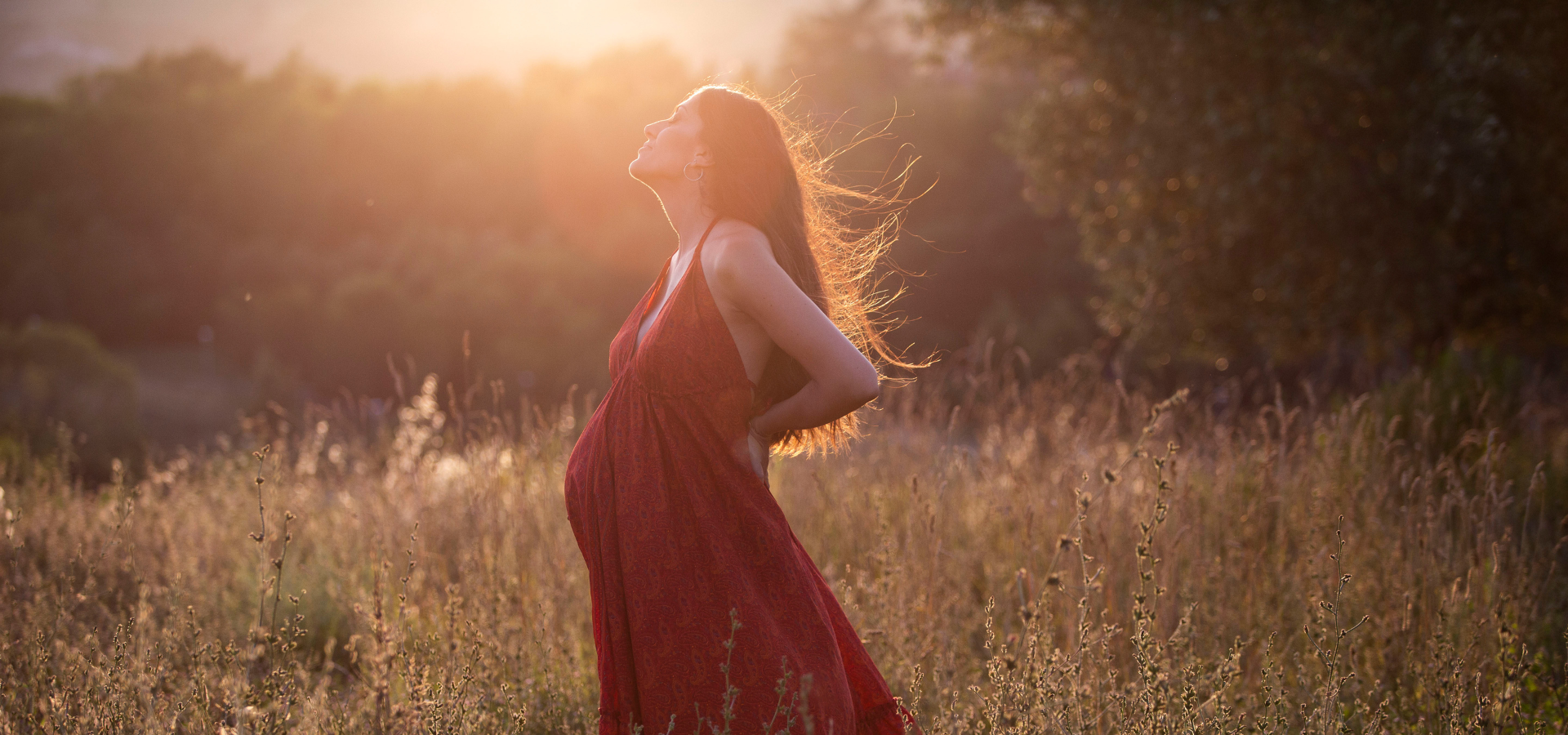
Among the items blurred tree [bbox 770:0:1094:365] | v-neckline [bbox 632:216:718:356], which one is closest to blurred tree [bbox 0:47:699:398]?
blurred tree [bbox 770:0:1094:365]

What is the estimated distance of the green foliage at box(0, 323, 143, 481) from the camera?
35.1 ft

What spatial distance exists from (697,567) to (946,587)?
1.77 metres

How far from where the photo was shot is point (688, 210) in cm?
212

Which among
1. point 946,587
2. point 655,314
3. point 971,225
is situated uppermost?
point 655,314

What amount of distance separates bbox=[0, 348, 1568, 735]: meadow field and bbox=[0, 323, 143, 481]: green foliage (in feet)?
23.1

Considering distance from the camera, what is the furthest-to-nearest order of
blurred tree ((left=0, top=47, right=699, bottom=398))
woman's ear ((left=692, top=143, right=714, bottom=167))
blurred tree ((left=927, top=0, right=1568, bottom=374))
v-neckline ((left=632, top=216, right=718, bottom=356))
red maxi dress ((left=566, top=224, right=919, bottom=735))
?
blurred tree ((left=0, top=47, right=699, bottom=398))
blurred tree ((left=927, top=0, right=1568, bottom=374))
woman's ear ((left=692, top=143, right=714, bottom=167))
v-neckline ((left=632, top=216, right=718, bottom=356))
red maxi dress ((left=566, top=224, right=919, bottom=735))

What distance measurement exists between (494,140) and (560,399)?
1171cm

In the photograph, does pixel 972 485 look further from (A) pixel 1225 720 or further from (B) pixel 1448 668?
(A) pixel 1225 720

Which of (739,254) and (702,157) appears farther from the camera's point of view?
(702,157)

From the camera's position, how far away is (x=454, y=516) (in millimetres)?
4250

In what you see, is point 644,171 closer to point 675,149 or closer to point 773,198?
point 675,149

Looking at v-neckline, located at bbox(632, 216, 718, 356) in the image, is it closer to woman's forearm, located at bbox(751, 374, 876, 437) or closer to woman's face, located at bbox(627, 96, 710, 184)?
woman's face, located at bbox(627, 96, 710, 184)

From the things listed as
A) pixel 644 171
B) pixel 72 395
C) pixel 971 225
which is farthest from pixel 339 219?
pixel 644 171


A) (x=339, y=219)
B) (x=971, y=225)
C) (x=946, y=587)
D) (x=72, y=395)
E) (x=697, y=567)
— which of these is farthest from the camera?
(x=339, y=219)
